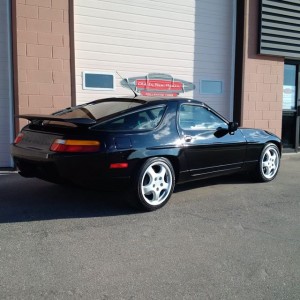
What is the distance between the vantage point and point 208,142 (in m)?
5.59

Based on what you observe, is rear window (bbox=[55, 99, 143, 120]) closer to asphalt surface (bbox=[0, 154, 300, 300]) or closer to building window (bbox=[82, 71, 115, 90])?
asphalt surface (bbox=[0, 154, 300, 300])

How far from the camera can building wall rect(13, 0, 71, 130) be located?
23.8 feet

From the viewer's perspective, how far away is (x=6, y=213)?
471cm

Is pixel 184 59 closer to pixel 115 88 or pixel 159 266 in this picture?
pixel 115 88

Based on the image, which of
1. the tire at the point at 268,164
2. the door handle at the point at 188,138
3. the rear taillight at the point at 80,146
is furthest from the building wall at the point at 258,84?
the rear taillight at the point at 80,146

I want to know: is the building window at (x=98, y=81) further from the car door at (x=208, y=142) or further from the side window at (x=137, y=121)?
the side window at (x=137, y=121)

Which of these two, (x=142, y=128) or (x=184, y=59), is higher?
(x=184, y=59)

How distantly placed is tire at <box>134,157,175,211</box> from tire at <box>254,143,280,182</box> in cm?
212

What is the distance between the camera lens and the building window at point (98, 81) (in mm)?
8172

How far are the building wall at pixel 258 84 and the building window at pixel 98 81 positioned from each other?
341 cm

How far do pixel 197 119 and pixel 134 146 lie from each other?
1314 millimetres

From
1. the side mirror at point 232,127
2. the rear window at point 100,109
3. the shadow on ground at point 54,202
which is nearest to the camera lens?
the shadow on ground at point 54,202

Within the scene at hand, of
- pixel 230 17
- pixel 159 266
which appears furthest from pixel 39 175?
pixel 230 17

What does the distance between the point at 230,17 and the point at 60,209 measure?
7029 mm
